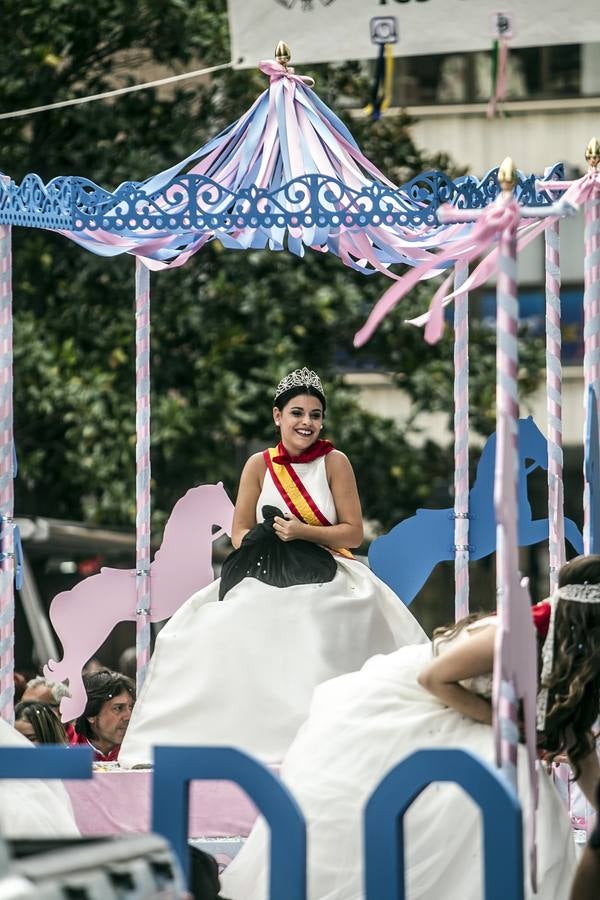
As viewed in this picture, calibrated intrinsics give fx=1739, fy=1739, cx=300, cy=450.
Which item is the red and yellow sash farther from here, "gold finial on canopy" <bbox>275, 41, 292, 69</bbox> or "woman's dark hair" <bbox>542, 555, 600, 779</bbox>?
"woman's dark hair" <bbox>542, 555, 600, 779</bbox>

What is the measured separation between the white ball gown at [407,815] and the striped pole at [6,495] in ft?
7.02

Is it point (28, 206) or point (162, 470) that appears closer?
point (28, 206)

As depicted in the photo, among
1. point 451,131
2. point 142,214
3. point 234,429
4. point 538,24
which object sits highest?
point 451,131

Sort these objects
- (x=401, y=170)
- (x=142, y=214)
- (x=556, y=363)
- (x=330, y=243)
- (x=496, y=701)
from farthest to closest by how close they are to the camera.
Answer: (x=401, y=170)
(x=330, y=243)
(x=556, y=363)
(x=142, y=214)
(x=496, y=701)

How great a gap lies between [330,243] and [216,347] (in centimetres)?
517

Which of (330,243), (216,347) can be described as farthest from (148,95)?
(330,243)

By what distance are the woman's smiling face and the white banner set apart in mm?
1823

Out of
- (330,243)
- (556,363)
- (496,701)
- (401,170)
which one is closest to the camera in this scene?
(496,701)

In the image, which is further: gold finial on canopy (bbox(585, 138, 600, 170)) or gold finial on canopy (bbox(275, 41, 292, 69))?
gold finial on canopy (bbox(275, 41, 292, 69))

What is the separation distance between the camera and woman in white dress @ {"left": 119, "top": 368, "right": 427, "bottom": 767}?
23.3 ft

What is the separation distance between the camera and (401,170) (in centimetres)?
1438

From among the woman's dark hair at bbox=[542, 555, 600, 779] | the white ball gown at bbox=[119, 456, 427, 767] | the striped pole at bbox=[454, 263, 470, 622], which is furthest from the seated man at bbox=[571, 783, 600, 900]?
the striped pole at bbox=[454, 263, 470, 622]

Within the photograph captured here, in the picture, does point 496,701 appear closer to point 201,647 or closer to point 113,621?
point 201,647

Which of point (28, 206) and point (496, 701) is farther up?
point (28, 206)
